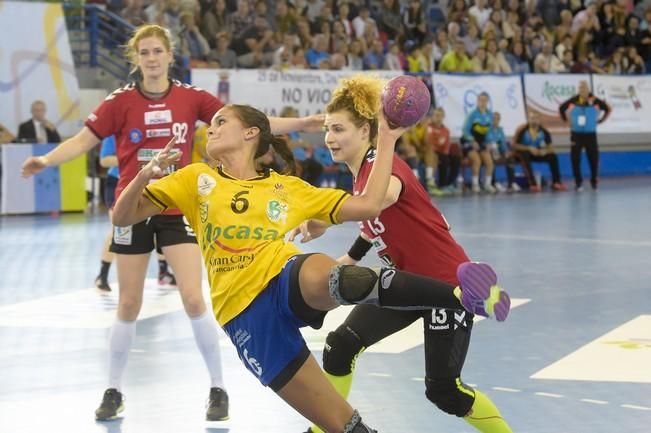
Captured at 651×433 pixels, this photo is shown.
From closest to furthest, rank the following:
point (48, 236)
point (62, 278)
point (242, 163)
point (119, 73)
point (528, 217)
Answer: point (242, 163) < point (62, 278) < point (48, 236) < point (528, 217) < point (119, 73)

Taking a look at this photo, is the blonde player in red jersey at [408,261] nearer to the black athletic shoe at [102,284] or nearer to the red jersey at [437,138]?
the black athletic shoe at [102,284]

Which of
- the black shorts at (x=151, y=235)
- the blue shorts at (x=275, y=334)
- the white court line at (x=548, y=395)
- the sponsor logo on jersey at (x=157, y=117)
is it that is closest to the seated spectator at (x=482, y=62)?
the white court line at (x=548, y=395)

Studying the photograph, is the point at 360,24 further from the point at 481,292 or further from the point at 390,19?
the point at 481,292

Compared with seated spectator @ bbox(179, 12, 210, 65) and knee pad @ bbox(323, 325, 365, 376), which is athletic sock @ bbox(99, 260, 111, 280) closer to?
knee pad @ bbox(323, 325, 365, 376)

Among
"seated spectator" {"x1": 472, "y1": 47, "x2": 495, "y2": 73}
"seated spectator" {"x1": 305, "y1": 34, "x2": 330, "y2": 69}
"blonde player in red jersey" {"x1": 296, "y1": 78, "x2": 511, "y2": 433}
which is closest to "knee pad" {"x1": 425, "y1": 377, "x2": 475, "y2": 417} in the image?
"blonde player in red jersey" {"x1": 296, "y1": 78, "x2": 511, "y2": 433}

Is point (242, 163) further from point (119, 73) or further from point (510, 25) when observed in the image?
point (510, 25)

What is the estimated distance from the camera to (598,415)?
6.56m

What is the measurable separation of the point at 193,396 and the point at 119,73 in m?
15.0

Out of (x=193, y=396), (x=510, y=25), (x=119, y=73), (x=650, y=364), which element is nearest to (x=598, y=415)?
(x=650, y=364)

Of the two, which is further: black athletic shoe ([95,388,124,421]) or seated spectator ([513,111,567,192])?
seated spectator ([513,111,567,192])

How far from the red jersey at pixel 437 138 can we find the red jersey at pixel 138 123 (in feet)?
53.4

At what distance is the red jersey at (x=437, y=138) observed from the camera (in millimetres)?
23109

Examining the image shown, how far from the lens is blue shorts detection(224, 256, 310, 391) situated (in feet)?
15.6

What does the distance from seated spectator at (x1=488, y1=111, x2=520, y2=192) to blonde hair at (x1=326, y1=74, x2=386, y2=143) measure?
1876 cm
